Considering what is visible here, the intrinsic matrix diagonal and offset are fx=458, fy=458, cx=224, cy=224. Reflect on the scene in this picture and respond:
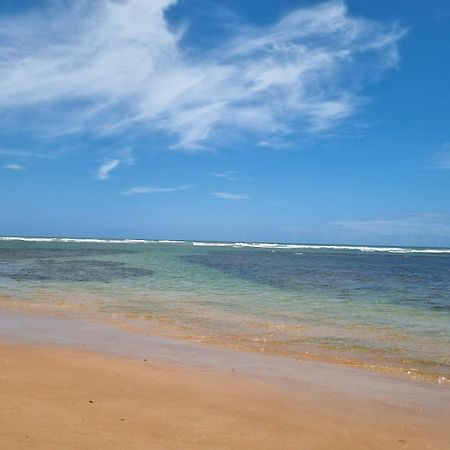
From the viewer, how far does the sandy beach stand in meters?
4.49

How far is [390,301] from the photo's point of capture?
18.1m

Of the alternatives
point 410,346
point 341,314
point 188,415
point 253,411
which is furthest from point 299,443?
point 341,314

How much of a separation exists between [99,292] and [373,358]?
1271cm

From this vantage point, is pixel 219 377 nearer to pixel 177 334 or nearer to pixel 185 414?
pixel 185 414

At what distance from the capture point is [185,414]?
16.9ft

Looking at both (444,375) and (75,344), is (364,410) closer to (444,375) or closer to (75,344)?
(444,375)

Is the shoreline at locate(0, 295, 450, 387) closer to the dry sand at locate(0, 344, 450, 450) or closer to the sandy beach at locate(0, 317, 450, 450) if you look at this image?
the sandy beach at locate(0, 317, 450, 450)

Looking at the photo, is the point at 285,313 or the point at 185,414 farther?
the point at 285,313

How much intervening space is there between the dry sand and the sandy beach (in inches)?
0.5

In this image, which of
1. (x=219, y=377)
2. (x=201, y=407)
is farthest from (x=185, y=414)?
(x=219, y=377)

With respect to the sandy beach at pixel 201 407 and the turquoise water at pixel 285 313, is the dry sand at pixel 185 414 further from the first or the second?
the turquoise water at pixel 285 313

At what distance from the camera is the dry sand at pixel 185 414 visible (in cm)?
444

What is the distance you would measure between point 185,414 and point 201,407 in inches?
12.4

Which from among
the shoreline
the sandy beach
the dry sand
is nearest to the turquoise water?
the shoreline
